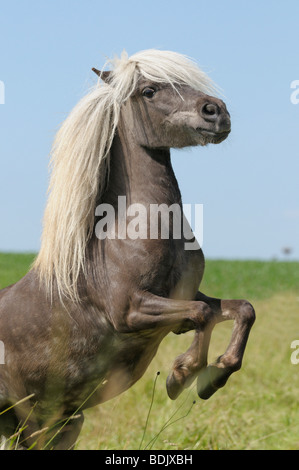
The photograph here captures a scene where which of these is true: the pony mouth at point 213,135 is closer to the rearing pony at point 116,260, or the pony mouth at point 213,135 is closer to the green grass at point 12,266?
the rearing pony at point 116,260

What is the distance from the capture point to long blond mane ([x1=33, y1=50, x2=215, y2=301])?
13.8ft

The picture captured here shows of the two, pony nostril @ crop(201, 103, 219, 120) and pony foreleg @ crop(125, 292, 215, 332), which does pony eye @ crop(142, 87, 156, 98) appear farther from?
pony foreleg @ crop(125, 292, 215, 332)

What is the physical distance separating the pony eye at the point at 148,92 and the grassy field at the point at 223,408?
1898 mm

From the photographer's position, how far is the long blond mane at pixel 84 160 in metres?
4.19

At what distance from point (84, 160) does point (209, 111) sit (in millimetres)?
875

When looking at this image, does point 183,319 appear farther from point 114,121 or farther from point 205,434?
point 205,434

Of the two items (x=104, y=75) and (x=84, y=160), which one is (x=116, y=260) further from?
(x=104, y=75)

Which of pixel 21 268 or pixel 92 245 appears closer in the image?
pixel 92 245

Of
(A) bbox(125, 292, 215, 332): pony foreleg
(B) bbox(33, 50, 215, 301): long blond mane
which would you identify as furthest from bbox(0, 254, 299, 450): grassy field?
(B) bbox(33, 50, 215, 301): long blond mane

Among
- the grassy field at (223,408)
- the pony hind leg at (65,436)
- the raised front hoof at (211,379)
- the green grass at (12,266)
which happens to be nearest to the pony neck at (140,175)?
the raised front hoof at (211,379)

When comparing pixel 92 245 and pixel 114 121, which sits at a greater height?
pixel 114 121

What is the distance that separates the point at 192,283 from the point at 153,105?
117cm

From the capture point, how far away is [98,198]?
4.27 meters
